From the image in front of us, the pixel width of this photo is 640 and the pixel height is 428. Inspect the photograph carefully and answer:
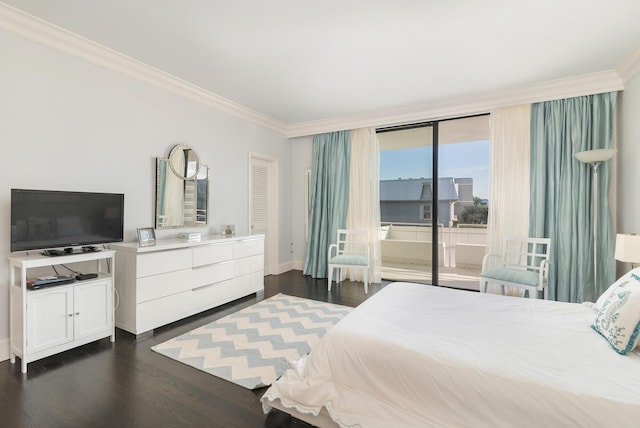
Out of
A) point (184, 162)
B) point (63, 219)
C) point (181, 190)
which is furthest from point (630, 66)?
point (63, 219)

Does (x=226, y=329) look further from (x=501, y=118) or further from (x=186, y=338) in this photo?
(x=501, y=118)

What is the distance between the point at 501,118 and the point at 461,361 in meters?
3.64

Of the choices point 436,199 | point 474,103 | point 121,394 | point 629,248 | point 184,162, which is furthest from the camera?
point 436,199

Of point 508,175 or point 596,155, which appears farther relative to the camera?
point 508,175

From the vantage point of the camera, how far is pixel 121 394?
6.29 feet

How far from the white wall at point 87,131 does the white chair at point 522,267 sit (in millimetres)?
3653

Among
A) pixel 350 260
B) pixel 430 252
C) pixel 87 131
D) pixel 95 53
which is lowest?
pixel 350 260

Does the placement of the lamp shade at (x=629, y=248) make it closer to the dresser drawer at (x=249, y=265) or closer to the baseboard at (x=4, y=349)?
the dresser drawer at (x=249, y=265)

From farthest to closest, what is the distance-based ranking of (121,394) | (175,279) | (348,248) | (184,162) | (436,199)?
(348,248)
(436,199)
(184,162)
(175,279)
(121,394)

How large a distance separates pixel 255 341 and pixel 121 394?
1035mm

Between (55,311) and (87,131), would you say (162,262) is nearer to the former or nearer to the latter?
(55,311)

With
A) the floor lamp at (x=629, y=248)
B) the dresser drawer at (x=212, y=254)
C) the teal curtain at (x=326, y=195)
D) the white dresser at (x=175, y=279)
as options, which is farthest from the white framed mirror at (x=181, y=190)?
the floor lamp at (x=629, y=248)

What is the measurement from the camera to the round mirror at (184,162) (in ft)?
11.6

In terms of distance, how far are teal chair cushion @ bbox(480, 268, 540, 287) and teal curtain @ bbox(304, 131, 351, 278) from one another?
90.3 inches
